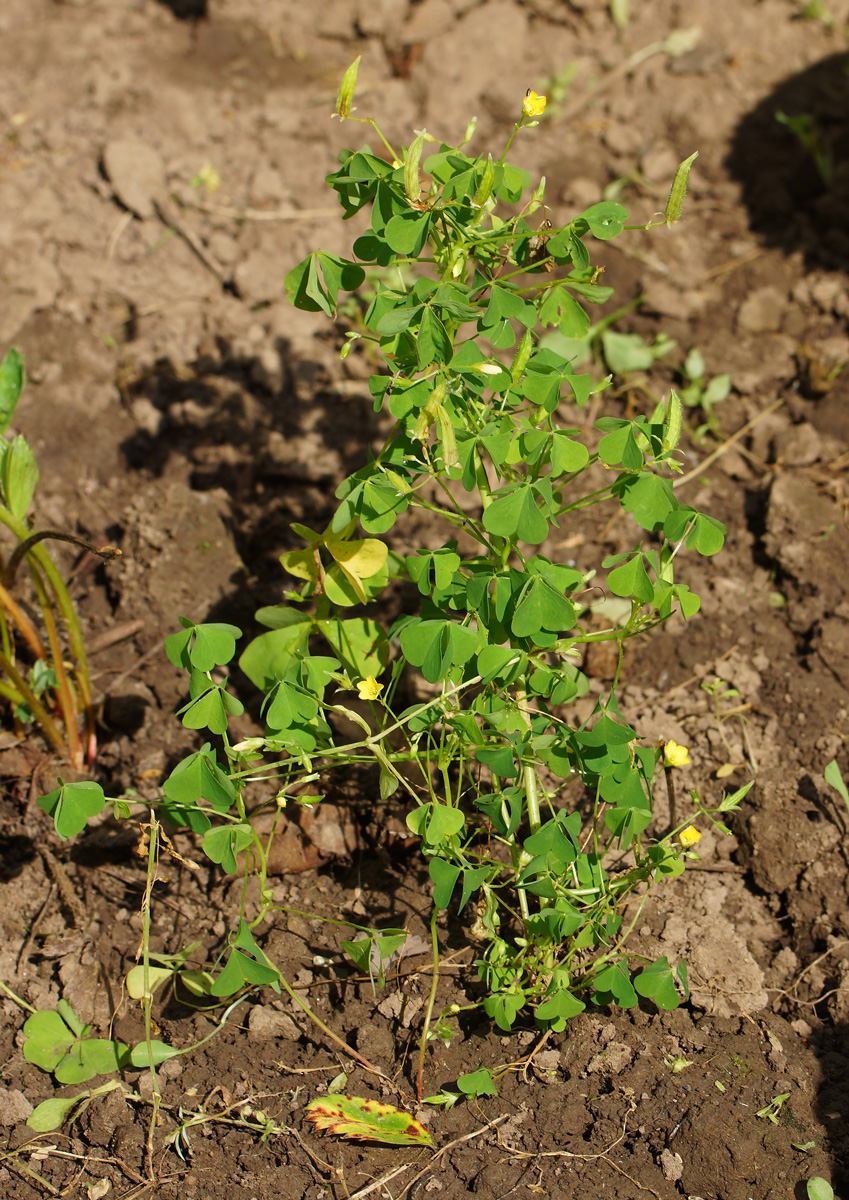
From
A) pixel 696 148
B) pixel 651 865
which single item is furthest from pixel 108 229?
pixel 651 865

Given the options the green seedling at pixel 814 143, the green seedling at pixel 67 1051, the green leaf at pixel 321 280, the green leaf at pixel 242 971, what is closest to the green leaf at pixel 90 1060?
the green seedling at pixel 67 1051

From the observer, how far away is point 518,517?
1.76m

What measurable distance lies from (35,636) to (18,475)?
0.45 meters

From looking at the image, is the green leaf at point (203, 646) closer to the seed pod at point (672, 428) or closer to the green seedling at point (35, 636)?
the green seedling at point (35, 636)

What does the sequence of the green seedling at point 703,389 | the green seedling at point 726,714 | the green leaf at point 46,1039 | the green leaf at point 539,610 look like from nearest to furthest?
the green leaf at point 539,610 → the green leaf at point 46,1039 → the green seedling at point 726,714 → the green seedling at point 703,389

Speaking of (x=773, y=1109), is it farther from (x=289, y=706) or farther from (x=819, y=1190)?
(x=289, y=706)

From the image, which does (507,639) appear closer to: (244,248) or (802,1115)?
(802,1115)

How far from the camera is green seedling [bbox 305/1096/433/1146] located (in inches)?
71.2

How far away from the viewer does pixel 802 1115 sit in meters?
1.85

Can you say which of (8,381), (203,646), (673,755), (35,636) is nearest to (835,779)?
(673,755)

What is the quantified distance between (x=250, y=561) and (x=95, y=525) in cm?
52

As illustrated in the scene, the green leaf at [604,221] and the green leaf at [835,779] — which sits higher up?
the green leaf at [604,221]

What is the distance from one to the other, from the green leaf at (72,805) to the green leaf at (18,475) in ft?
2.50

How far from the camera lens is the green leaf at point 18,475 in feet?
7.17
